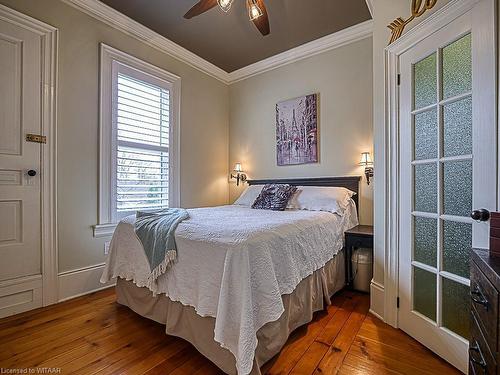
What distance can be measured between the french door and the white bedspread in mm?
706

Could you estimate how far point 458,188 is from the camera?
144 centimetres

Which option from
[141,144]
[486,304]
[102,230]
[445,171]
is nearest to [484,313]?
[486,304]

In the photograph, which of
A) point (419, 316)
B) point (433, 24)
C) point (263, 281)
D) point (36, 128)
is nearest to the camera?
point (263, 281)

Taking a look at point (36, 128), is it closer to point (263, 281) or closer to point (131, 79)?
point (131, 79)

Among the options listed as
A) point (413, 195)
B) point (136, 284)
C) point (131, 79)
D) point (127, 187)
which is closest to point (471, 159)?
point (413, 195)

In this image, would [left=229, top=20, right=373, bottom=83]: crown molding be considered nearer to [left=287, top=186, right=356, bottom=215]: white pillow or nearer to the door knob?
[left=287, top=186, right=356, bottom=215]: white pillow

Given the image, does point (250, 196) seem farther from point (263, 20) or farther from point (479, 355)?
point (479, 355)

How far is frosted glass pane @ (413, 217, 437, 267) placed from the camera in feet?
5.25

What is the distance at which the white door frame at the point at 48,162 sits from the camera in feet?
7.25

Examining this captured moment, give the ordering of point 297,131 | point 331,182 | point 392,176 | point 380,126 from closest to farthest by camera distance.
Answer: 1. point 392,176
2. point 380,126
3. point 331,182
4. point 297,131

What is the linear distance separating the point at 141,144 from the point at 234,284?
2324 millimetres

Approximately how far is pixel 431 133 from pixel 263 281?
4.69ft

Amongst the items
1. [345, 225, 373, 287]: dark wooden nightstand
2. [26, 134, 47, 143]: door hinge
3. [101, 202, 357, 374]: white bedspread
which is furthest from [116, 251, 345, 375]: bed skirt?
[26, 134, 47, 143]: door hinge

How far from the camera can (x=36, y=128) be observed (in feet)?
7.18
